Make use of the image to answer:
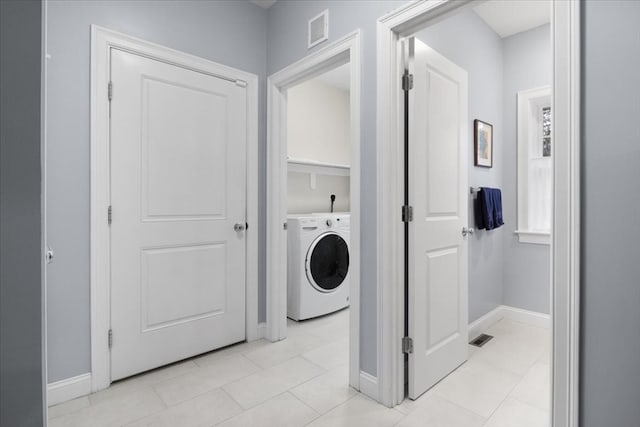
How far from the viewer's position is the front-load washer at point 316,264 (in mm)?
2943

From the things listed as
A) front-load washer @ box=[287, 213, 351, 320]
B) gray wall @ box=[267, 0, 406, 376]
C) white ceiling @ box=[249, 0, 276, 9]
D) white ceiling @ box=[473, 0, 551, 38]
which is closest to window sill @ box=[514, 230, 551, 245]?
front-load washer @ box=[287, 213, 351, 320]

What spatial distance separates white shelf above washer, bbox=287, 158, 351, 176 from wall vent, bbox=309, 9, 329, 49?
1364mm

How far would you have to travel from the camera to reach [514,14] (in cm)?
263

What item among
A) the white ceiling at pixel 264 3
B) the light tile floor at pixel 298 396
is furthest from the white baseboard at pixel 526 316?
the white ceiling at pixel 264 3

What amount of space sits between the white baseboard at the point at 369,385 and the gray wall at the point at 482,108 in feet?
4.05

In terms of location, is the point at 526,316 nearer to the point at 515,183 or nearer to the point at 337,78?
the point at 515,183

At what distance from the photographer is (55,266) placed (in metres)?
1.69

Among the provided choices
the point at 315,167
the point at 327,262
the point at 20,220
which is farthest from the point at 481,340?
the point at 20,220

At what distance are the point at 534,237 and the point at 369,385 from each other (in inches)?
82.6

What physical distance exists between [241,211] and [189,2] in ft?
4.75

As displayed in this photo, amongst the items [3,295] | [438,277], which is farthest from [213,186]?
[3,295]

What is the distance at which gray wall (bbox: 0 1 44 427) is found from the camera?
0.32m

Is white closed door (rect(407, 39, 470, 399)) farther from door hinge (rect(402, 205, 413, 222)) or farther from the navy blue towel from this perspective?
the navy blue towel

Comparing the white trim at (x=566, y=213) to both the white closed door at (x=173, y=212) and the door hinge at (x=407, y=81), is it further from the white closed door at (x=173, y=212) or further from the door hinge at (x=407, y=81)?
the white closed door at (x=173, y=212)
